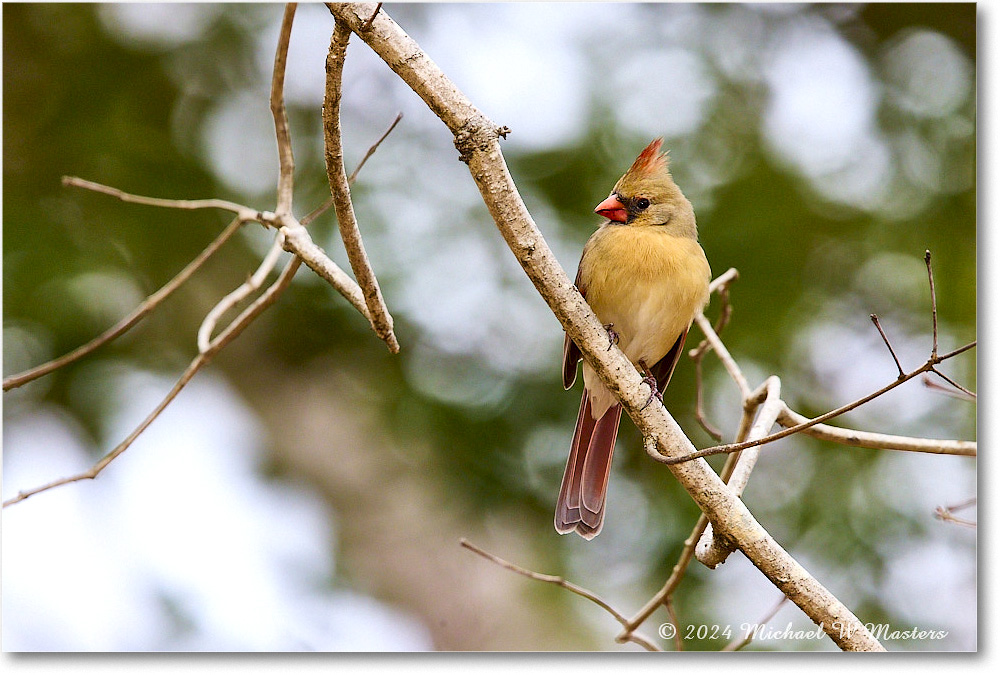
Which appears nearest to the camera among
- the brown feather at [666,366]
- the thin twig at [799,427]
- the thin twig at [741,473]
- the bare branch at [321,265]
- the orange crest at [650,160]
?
the thin twig at [799,427]

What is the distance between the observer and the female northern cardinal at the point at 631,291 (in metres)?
2.14

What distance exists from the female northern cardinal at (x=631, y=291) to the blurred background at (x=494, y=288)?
329 mm

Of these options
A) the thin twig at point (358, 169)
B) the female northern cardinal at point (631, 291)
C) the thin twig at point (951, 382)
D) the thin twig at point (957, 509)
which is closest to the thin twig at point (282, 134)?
the thin twig at point (358, 169)

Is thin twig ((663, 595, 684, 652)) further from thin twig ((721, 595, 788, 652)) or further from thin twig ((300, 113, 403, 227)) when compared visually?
thin twig ((300, 113, 403, 227))

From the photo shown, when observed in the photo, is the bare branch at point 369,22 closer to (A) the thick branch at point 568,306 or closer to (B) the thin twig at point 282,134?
(A) the thick branch at point 568,306

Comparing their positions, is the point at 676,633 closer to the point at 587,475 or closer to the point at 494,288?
the point at 587,475

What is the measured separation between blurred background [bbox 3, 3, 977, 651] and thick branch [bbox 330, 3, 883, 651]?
0.63 m

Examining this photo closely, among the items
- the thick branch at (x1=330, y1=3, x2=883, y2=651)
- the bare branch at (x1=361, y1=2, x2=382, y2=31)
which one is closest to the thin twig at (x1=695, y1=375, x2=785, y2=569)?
the thick branch at (x1=330, y1=3, x2=883, y2=651)

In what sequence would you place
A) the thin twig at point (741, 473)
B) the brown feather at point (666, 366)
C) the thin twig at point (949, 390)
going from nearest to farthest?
the thin twig at point (741, 473), the thin twig at point (949, 390), the brown feather at point (666, 366)

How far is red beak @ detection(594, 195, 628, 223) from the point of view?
89.2 inches

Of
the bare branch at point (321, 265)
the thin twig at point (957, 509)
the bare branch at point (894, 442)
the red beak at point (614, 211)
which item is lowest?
the thin twig at point (957, 509)

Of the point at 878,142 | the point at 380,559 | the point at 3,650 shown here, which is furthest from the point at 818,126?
the point at 3,650

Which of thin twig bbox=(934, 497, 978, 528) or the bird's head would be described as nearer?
thin twig bbox=(934, 497, 978, 528)

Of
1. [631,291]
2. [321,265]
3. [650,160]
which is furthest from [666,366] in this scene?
[321,265]
